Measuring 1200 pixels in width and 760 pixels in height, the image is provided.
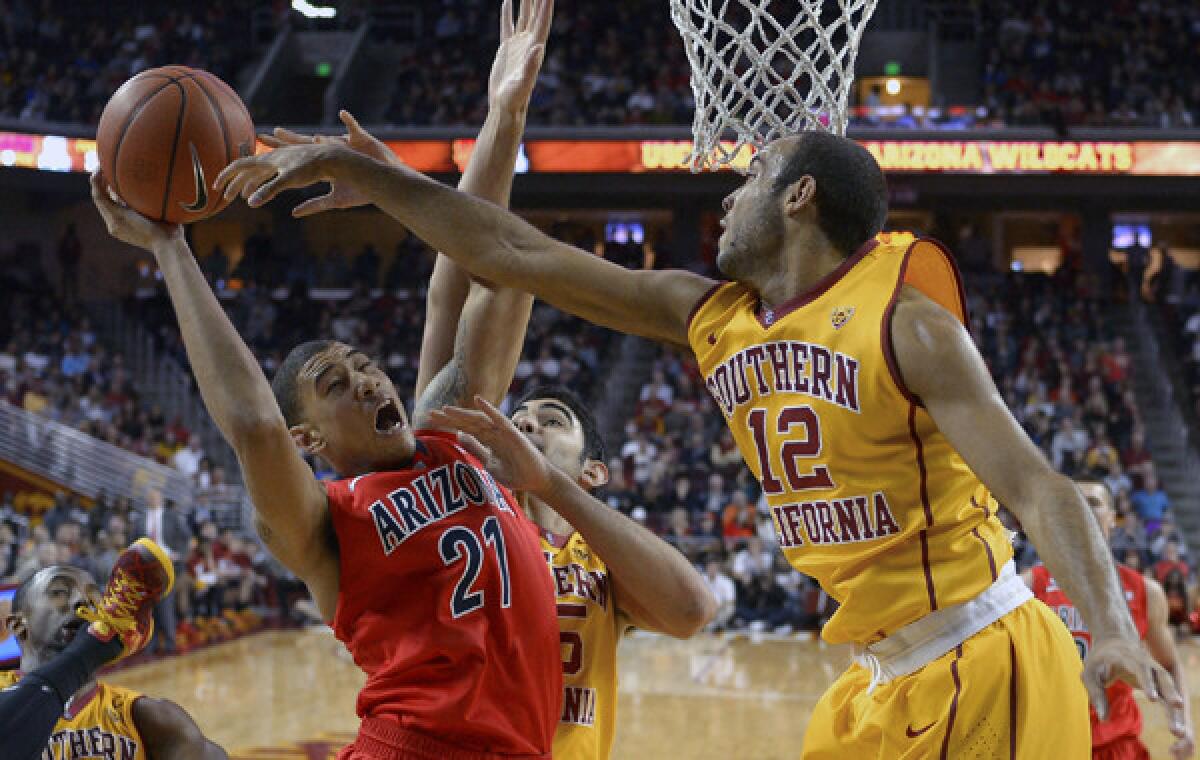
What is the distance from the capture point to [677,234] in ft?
72.8

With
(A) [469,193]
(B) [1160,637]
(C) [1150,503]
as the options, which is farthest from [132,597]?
(C) [1150,503]

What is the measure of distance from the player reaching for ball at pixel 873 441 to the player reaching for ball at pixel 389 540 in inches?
15.5

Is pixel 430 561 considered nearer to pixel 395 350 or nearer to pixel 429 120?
pixel 395 350

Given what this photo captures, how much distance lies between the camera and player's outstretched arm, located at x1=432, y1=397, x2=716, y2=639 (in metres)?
2.73

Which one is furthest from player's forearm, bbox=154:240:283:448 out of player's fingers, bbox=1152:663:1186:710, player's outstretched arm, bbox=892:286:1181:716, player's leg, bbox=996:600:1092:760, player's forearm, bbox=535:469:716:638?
player's fingers, bbox=1152:663:1186:710

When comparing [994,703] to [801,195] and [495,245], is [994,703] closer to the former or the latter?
[801,195]

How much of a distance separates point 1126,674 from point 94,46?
23.7m

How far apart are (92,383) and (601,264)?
17.6 meters

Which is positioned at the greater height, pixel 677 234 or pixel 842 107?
pixel 677 234

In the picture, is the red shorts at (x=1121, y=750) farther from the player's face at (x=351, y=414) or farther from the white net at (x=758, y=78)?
the player's face at (x=351, y=414)

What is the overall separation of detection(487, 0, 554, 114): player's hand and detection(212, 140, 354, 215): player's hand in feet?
1.86

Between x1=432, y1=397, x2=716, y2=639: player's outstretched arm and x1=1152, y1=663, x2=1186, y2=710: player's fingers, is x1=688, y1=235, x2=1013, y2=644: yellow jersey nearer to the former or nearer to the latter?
x1=432, y1=397, x2=716, y2=639: player's outstretched arm

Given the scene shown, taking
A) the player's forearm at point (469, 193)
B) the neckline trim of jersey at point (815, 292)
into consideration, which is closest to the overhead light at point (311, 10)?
the player's forearm at point (469, 193)

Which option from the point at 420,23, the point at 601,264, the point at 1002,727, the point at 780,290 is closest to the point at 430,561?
the point at 601,264
